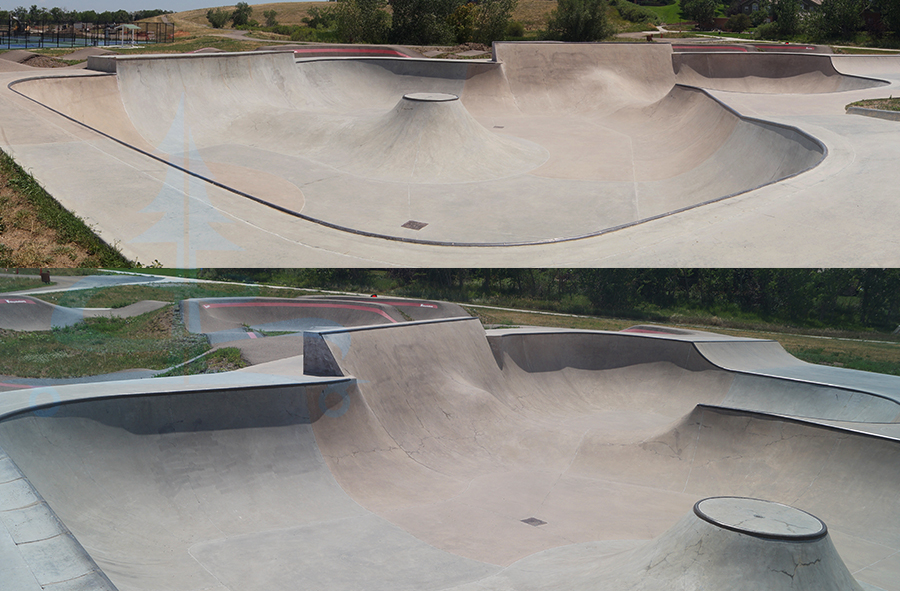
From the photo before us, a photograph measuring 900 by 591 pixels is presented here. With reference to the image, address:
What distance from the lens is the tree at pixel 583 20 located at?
3741 centimetres

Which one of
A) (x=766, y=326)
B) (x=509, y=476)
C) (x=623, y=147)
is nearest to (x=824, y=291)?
(x=766, y=326)

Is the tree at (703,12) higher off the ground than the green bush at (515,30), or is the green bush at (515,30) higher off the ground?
the tree at (703,12)

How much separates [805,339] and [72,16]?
79.7 metres

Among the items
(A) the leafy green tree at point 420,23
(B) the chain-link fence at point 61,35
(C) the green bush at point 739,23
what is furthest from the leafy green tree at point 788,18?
(B) the chain-link fence at point 61,35

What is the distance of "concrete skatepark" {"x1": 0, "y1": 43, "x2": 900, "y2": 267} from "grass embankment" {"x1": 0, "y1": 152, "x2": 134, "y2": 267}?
0.33m

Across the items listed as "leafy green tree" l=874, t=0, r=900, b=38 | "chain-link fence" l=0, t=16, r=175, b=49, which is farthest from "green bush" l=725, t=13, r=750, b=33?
"chain-link fence" l=0, t=16, r=175, b=49

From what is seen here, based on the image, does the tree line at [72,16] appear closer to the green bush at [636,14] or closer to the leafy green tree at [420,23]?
the leafy green tree at [420,23]

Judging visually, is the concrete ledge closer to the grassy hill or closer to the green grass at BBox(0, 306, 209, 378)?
the green grass at BBox(0, 306, 209, 378)

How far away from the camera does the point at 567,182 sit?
1559cm

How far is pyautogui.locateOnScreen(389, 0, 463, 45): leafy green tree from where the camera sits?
118ft

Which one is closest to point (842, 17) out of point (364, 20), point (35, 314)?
point (364, 20)

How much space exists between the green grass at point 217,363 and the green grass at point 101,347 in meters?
0.45

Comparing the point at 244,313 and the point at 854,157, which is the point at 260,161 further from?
the point at 854,157

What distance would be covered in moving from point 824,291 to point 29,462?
20761 mm
